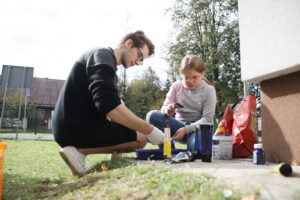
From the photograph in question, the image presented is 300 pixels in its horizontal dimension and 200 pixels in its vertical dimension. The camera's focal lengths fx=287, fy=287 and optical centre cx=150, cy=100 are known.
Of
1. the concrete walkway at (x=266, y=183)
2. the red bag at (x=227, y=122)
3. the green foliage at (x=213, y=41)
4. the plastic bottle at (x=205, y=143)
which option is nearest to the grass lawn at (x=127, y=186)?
the concrete walkway at (x=266, y=183)

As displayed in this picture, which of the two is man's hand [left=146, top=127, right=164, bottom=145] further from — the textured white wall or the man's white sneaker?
the textured white wall

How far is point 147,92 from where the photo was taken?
109 feet

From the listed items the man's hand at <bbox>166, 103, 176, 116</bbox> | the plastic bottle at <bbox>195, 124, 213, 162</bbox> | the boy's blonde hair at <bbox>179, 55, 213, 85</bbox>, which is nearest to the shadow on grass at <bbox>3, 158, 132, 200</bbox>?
the plastic bottle at <bbox>195, 124, 213, 162</bbox>

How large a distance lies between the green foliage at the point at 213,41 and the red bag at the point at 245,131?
14788 mm

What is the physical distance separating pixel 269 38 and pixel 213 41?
17102 millimetres

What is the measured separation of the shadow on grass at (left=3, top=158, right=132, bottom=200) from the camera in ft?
7.19

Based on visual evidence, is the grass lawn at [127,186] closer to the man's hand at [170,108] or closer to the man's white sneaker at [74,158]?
the man's white sneaker at [74,158]

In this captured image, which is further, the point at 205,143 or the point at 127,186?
the point at 205,143

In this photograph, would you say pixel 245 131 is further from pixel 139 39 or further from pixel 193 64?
pixel 139 39

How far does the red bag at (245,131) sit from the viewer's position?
337 centimetres

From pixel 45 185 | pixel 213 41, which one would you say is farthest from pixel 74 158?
pixel 213 41

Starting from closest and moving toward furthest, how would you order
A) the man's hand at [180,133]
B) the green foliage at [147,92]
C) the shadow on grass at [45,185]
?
the shadow on grass at [45,185], the man's hand at [180,133], the green foliage at [147,92]

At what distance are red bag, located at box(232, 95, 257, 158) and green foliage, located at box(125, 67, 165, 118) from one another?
24.1 m

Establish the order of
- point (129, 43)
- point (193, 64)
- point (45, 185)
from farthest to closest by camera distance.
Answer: point (193, 64) → point (129, 43) → point (45, 185)
